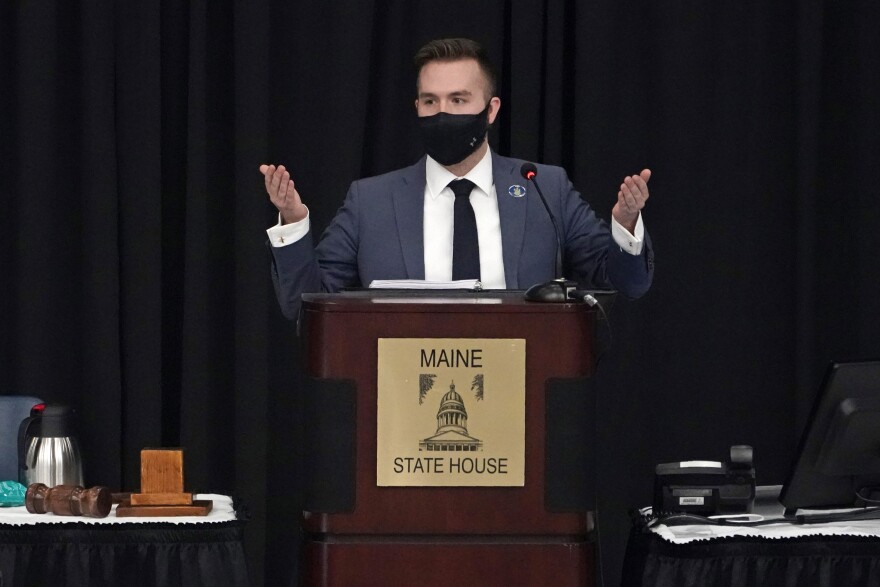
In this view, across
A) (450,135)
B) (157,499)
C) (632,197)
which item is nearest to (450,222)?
(450,135)

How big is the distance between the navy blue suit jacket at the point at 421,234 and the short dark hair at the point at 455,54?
213 mm

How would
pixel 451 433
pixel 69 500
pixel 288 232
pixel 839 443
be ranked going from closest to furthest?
1. pixel 451 433
2. pixel 839 443
3. pixel 69 500
4. pixel 288 232

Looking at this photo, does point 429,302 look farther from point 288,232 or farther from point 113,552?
point 113,552

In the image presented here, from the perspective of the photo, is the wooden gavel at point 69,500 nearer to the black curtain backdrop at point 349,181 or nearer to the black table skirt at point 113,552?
the black table skirt at point 113,552

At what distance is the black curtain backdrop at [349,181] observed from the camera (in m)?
3.78

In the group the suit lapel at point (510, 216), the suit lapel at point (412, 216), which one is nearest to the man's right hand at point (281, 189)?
the suit lapel at point (412, 216)

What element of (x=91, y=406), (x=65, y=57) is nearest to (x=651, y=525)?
(x=91, y=406)

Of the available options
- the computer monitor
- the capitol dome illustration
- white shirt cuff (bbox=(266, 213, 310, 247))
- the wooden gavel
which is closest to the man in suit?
white shirt cuff (bbox=(266, 213, 310, 247))

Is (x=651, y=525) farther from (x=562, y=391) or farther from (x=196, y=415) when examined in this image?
(x=196, y=415)

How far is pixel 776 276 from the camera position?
13.2ft

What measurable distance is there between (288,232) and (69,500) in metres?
0.66

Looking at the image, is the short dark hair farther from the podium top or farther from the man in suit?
the podium top

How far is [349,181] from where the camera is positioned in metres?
3.83

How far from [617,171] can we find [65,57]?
5.60 feet
